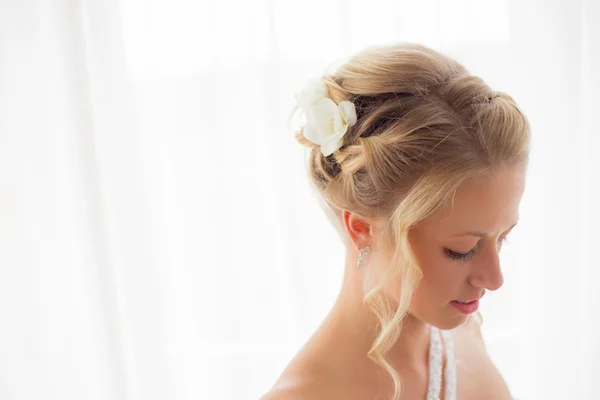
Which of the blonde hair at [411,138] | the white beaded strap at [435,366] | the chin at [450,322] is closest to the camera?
the blonde hair at [411,138]

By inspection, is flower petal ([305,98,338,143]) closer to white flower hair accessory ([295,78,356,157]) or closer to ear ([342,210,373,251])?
white flower hair accessory ([295,78,356,157])

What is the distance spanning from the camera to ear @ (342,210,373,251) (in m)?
1.09

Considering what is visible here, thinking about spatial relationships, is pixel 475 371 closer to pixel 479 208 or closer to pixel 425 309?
pixel 425 309

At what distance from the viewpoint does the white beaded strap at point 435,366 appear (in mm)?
1287

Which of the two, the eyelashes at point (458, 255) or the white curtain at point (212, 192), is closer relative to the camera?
the eyelashes at point (458, 255)

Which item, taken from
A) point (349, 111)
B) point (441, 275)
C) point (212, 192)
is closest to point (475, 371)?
point (441, 275)

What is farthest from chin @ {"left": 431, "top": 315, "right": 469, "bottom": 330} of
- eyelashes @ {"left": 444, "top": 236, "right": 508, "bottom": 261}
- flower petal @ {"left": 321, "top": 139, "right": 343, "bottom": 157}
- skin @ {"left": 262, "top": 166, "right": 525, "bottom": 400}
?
flower petal @ {"left": 321, "top": 139, "right": 343, "bottom": 157}

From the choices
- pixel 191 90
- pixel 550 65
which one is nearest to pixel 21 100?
pixel 191 90

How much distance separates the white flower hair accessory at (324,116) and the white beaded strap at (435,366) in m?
0.51

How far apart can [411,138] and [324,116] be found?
156mm

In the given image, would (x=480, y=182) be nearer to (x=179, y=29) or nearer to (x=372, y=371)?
(x=372, y=371)

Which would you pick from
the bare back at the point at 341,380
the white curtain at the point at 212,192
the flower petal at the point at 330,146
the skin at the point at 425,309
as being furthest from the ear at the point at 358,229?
the white curtain at the point at 212,192

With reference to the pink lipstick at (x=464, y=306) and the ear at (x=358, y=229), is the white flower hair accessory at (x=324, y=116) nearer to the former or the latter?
the ear at (x=358, y=229)

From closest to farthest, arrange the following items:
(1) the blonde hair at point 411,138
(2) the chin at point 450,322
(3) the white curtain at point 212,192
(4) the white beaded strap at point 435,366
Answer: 1. (1) the blonde hair at point 411,138
2. (2) the chin at point 450,322
3. (4) the white beaded strap at point 435,366
4. (3) the white curtain at point 212,192
